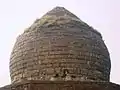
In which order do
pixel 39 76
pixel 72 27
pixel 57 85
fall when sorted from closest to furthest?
pixel 57 85 < pixel 39 76 < pixel 72 27

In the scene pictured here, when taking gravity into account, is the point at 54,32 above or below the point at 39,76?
above

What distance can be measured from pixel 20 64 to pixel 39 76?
30.5 inches

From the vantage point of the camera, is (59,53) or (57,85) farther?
(59,53)

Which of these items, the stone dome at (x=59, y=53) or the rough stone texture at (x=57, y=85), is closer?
the rough stone texture at (x=57, y=85)

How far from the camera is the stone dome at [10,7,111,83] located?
11.6m

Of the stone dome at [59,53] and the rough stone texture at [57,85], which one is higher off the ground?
the stone dome at [59,53]

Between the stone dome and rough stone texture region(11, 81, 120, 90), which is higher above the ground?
the stone dome

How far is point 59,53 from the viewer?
38.3 feet

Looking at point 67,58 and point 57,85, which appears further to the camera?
point 67,58

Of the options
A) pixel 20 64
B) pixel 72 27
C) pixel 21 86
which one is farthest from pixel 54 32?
pixel 21 86

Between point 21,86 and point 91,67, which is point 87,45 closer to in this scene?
point 91,67

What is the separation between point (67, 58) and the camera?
1164 centimetres

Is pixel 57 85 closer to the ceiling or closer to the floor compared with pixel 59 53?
closer to the floor

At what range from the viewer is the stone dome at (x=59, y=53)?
11570mm
